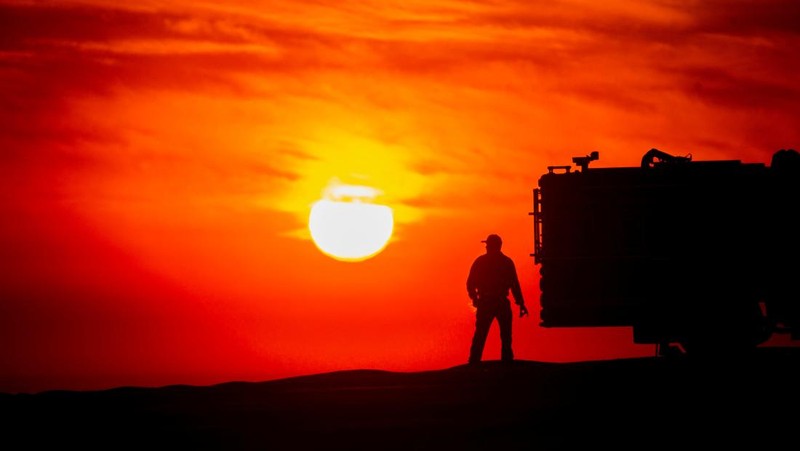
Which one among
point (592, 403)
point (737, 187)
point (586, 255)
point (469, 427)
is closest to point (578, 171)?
point (586, 255)

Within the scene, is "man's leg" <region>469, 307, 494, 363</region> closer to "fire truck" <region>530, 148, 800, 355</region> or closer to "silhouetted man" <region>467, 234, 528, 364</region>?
"silhouetted man" <region>467, 234, 528, 364</region>

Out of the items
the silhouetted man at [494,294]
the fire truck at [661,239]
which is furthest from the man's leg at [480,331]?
the fire truck at [661,239]

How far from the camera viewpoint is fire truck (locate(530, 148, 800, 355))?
23859 millimetres

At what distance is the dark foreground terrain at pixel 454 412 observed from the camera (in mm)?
14102

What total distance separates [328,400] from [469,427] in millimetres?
3623

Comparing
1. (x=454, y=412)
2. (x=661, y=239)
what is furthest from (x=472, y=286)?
(x=454, y=412)

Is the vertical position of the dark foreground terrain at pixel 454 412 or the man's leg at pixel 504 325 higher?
the man's leg at pixel 504 325

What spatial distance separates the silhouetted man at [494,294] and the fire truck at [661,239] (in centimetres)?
115

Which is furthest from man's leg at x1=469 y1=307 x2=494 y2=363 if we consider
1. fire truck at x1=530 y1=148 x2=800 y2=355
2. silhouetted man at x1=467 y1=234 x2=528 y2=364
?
fire truck at x1=530 y1=148 x2=800 y2=355

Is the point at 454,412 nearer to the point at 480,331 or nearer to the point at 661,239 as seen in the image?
the point at 480,331

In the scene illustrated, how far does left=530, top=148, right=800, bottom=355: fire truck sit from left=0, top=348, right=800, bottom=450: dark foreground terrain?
8.75ft

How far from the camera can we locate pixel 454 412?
52.9 ft

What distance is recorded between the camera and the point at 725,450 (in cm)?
1312

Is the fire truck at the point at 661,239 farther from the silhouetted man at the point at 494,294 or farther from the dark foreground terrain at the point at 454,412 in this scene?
the dark foreground terrain at the point at 454,412
